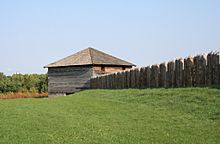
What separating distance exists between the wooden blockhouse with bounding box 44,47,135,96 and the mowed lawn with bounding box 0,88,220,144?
71.0 ft

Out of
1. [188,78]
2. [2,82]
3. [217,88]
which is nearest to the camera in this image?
[217,88]

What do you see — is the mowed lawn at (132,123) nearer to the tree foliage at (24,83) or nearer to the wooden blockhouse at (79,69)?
the wooden blockhouse at (79,69)

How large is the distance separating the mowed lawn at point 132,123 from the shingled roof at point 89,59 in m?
22.2

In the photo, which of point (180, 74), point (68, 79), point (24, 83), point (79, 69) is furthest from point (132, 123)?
point (24, 83)

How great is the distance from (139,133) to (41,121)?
4.10 metres

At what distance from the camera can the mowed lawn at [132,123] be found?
378 inches

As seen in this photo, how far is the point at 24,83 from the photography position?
59.7m

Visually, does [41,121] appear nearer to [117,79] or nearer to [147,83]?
[147,83]

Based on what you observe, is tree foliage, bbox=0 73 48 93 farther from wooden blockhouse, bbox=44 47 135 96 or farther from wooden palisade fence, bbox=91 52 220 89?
wooden palisade fence, bbox=91 52 220 89

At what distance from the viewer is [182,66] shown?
18.5 meters

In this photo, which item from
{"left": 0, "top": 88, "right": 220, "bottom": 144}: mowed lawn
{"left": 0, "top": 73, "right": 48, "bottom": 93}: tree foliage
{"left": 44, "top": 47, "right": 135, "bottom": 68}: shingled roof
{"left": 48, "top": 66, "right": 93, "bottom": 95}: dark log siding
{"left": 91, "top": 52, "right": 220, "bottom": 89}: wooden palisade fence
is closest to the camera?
{"left": 0, "top": 88, "right": 220, "bottom": 144}: mowed lawn

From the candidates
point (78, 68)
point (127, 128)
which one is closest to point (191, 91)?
point (127, 128)

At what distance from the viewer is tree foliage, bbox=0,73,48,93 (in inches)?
2279

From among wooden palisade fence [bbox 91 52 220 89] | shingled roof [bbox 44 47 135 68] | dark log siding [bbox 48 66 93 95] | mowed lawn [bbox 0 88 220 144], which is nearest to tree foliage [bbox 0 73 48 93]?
dark log siding [bbox 48 66 93 95]
